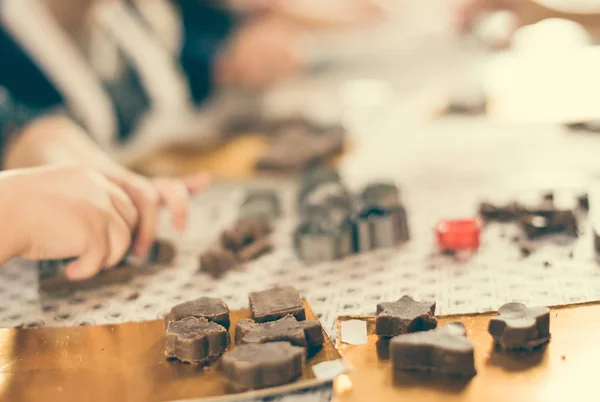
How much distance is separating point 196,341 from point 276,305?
0.41 feet

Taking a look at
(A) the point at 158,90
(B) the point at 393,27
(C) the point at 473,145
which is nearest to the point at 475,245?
(C) the point at 473,145

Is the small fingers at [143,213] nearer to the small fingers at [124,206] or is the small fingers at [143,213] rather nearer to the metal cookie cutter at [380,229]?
the small fingers at [124,206]

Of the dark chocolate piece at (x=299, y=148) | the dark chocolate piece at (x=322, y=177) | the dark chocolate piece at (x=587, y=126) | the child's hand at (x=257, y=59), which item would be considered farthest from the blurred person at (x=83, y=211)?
the child's hand at (x=257, y=59)

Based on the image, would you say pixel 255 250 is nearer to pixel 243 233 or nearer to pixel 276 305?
pixel 243 233

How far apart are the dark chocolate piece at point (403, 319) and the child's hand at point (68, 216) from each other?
1.41ft

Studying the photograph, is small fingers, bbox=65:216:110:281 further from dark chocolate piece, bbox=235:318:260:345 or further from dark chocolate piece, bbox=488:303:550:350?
dark chocolate piece, bbox=488:303:550:350

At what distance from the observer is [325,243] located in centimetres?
111

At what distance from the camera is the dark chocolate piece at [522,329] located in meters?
0.76

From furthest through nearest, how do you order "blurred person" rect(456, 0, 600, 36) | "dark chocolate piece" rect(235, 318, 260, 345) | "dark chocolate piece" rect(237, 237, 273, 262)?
"blurred person" rect(456, 0, 600, 36) < "dark chocolate piece" rect(237, 237, 273, 262) < "dark chocolate piece" rect(235, 318, 260, 345)

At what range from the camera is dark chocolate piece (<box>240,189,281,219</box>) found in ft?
4.40

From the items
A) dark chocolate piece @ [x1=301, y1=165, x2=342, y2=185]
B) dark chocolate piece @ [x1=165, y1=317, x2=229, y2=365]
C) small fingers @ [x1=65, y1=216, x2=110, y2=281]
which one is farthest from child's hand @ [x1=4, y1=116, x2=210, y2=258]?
dark chocolate piece @ [x1=165, y1=317, x2=229, y2=365]

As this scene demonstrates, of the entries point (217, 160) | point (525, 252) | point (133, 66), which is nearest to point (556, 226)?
point (525, 252)

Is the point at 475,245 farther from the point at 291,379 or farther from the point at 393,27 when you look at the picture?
the point at 393,27

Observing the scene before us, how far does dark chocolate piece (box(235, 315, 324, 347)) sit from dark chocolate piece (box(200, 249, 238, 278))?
0.96ft
